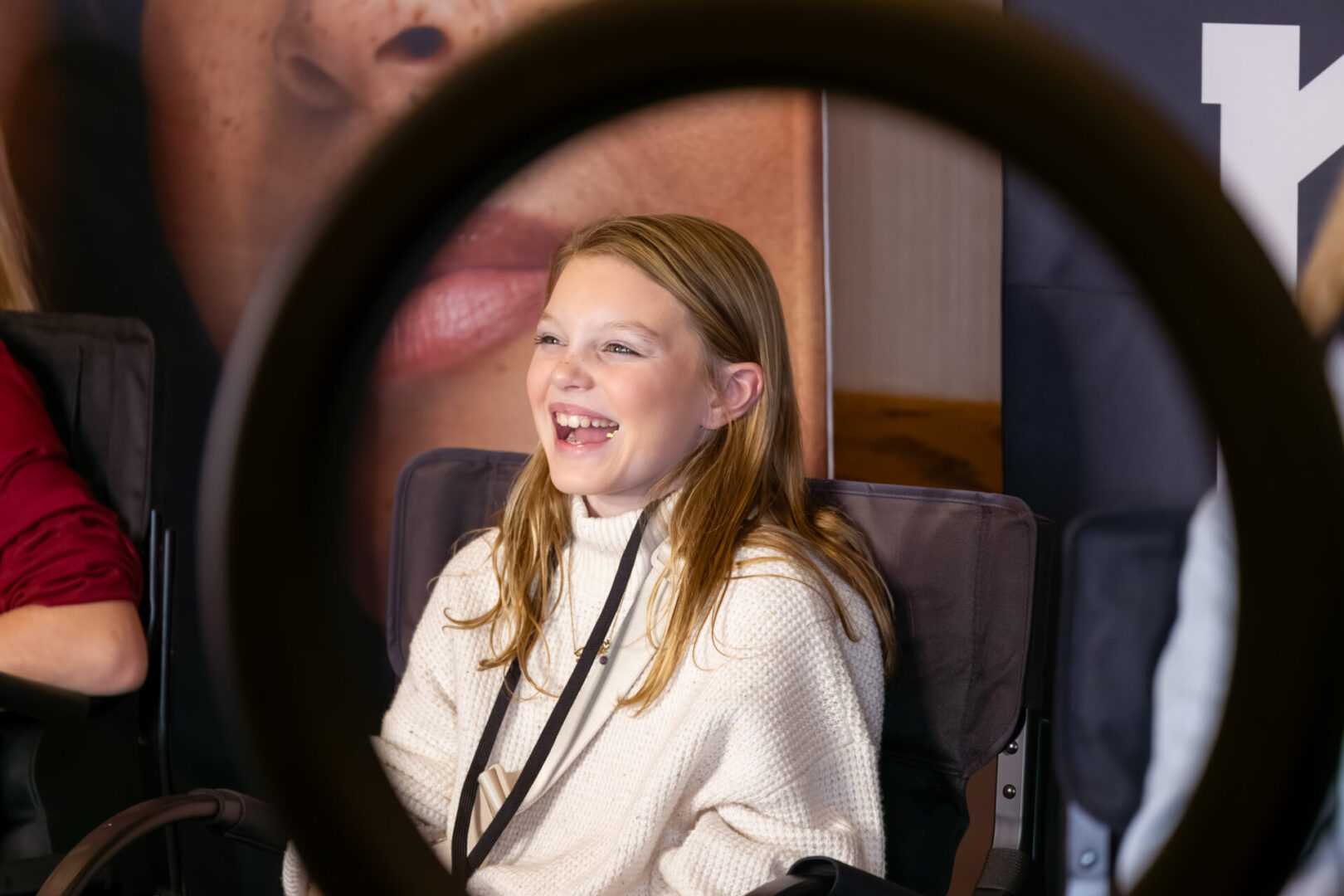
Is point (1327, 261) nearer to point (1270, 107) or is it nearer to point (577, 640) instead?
point (1270, 107)

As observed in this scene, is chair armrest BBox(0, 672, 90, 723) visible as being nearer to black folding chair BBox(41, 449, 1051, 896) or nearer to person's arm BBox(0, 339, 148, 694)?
person's arm BBox(0, 339, 148, 694)

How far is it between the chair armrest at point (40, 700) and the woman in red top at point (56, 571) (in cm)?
4

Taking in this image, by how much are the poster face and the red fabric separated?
0.34 m

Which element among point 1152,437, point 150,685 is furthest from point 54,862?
point 1152,437

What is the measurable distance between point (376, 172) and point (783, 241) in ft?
3.47

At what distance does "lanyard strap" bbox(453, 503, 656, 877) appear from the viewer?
72cm

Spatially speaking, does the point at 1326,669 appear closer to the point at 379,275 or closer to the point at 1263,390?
the point at 1263,390

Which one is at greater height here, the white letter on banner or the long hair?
the white letter on banner

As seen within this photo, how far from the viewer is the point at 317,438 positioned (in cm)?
18

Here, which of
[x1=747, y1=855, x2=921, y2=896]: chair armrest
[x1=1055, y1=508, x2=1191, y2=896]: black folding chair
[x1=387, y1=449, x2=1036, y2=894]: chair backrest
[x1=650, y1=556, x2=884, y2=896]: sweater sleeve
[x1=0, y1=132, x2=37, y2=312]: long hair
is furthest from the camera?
[x1=0, y1=132, x2=37, y2=312]: long hair

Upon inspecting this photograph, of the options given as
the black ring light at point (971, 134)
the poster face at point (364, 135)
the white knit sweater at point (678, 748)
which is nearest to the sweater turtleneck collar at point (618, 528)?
the white knit sweater at point (678, 748)

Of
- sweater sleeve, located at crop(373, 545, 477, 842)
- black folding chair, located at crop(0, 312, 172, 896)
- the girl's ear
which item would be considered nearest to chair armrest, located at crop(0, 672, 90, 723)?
black folding chair, located at crop(0, 312, 172, 896)

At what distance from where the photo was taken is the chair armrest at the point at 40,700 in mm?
827

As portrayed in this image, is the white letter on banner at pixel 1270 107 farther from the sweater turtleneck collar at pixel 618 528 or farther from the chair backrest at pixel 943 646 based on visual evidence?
the sweater turtleneck collar at pixel 618 528
